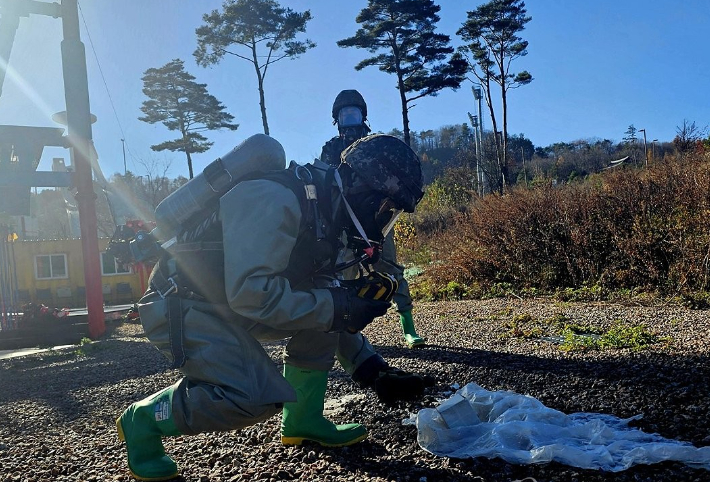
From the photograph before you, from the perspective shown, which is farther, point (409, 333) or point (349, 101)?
point (409, 333)

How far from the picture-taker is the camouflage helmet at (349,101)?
4.89m

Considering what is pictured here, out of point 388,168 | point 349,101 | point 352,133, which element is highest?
point 349,101

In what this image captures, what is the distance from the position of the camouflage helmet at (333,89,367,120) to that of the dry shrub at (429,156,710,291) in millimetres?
4534

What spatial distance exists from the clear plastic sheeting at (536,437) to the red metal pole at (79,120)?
8.06 meters

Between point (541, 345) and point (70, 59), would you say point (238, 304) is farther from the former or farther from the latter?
point (70, 59)

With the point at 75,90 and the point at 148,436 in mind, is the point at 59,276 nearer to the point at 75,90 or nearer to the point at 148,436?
the point at 75,90

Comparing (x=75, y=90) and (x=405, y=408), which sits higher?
(x=75, y=90)

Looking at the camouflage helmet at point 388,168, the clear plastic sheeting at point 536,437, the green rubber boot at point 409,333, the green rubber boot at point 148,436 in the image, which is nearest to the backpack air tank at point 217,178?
the camouflage helmet at point 388,168

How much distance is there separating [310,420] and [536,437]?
0.97 m

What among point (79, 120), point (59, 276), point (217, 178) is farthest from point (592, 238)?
point (59, 276)

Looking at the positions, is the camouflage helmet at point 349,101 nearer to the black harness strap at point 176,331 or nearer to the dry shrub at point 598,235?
the black harness strap at point 176,331

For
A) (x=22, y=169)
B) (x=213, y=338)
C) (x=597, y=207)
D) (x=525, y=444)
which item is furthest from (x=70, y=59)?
(x=525, y=444)

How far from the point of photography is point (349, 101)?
193 inches

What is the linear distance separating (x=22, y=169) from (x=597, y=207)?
29.2 feet
